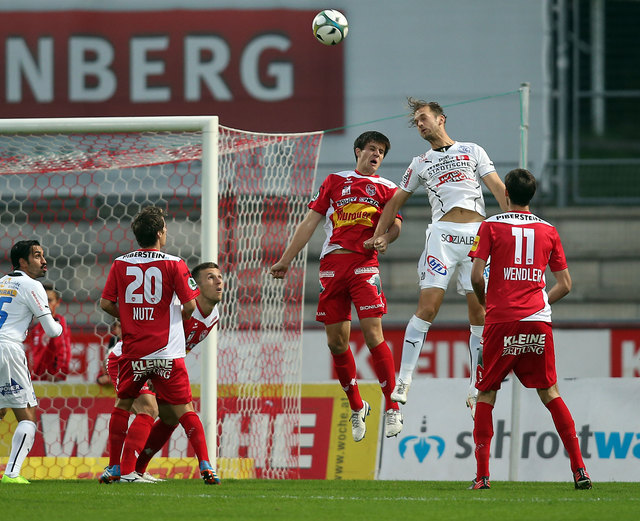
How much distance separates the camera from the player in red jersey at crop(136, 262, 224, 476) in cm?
766

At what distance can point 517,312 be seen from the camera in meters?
6.67

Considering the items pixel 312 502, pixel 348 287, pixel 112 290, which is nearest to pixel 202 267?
pixel 112 290

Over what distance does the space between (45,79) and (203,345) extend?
1004 cm

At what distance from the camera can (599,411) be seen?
10188 mm

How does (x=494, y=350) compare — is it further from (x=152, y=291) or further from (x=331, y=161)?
(x=331, y=161)

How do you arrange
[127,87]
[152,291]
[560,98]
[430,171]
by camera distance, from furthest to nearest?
1. [127,87]
2. [560,98]
3. [430,171]
4. [152,291]

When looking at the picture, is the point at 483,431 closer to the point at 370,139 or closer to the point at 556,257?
the point at 556,257

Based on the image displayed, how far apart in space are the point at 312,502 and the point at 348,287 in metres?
2.17

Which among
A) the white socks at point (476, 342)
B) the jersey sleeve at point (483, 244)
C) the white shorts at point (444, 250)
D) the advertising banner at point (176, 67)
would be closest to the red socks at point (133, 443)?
the white shorts at point (444, 250)

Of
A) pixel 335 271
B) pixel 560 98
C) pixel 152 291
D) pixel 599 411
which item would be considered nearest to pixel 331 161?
pixel 560 98

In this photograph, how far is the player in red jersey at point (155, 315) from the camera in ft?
23.4

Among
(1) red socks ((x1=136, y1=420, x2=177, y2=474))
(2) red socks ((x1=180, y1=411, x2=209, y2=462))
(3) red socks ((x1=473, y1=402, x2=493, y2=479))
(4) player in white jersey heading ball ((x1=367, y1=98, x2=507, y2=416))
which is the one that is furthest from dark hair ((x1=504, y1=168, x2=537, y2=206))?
(1) red socks ((x1=136, y1=420, x2=177, y2=474))

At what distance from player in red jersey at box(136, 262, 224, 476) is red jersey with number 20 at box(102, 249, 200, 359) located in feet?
1.45

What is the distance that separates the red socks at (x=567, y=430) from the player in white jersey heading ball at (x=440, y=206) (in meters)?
1.36
